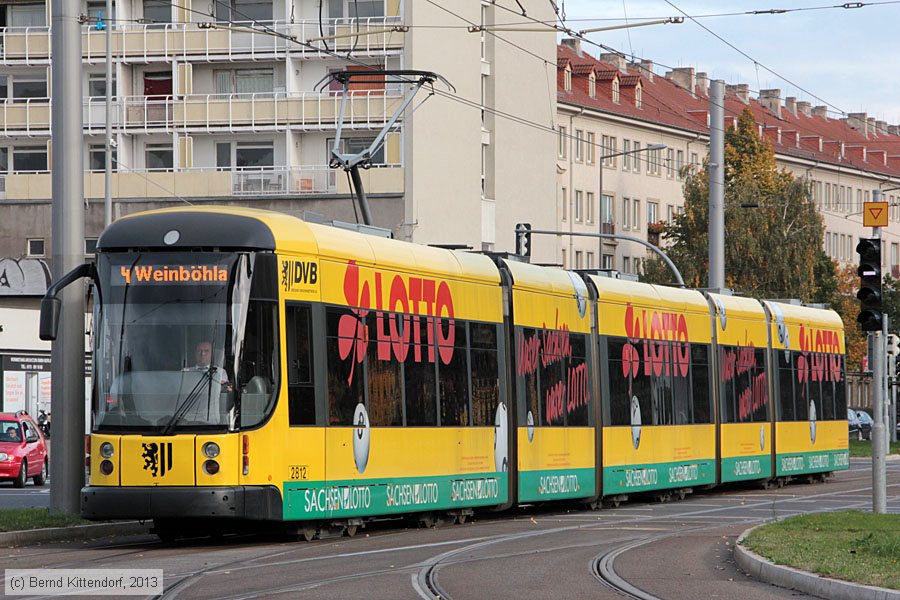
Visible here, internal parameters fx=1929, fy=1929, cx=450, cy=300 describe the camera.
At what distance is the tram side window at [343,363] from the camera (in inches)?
752

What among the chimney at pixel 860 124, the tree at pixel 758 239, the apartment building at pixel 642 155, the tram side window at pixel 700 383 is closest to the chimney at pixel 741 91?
the apartment building at pixel 642 155

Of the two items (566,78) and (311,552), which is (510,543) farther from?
(566,78)

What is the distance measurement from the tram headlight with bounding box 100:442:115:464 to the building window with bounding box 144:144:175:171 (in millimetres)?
44973

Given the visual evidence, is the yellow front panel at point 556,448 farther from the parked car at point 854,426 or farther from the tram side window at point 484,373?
the parked car at point 854,426

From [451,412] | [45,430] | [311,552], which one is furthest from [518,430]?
[45,430]

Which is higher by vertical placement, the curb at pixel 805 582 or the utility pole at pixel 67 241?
the utility pole at pixel 67 241

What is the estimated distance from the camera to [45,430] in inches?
1797

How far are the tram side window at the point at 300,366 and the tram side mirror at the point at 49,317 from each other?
2.23 m

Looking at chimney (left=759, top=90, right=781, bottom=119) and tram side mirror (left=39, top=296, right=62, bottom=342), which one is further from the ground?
chimney (left=759, top=90, right=781, bottom=119)

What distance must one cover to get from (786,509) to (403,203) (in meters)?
34.5

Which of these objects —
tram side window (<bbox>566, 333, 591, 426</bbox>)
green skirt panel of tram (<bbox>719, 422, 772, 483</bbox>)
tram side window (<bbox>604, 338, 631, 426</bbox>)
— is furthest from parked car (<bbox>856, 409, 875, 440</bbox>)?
tram side window (<bbox>566, 333, 591, 426</bbox>)

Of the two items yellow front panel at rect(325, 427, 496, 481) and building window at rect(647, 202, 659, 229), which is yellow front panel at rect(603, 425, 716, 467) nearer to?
yellow front panel at rect(325, 427, 496, 481)

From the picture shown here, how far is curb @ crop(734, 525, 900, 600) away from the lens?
13289mm

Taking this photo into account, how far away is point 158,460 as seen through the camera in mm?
17969
